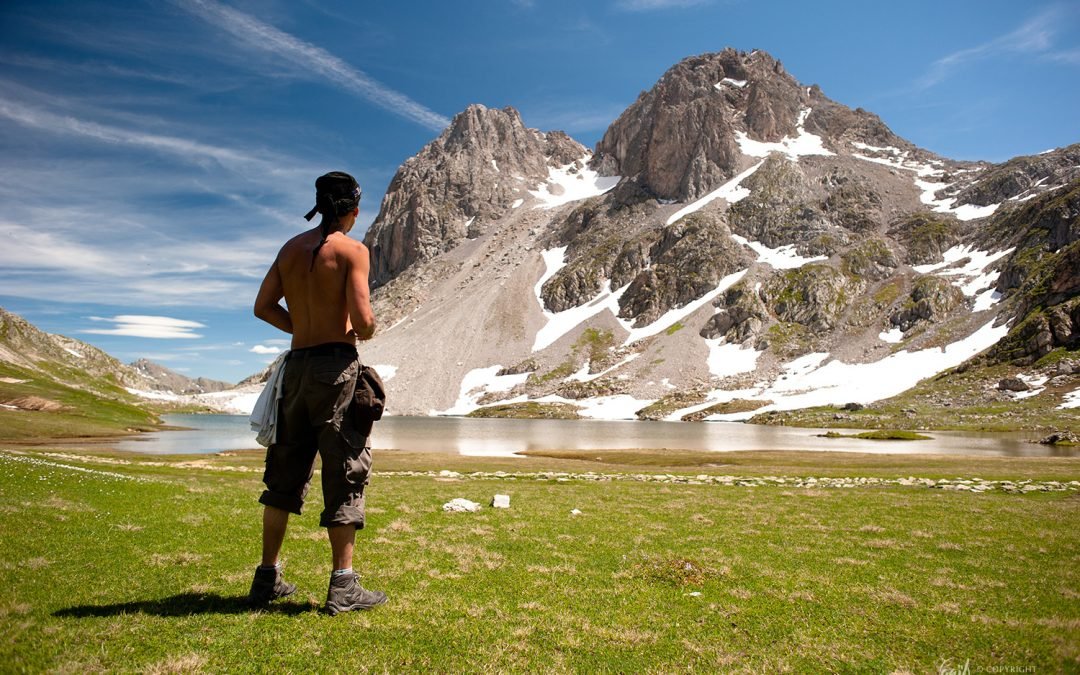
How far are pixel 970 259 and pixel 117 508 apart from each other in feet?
798

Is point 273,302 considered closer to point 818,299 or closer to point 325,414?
point 325,414

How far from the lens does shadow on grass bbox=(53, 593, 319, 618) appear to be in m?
6.28

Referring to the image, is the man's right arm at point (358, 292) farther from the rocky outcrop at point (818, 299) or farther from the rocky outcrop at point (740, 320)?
the rocky outcrop at point (818, 299)

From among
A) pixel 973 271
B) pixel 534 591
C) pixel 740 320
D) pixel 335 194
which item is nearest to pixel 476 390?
pixel 740 320

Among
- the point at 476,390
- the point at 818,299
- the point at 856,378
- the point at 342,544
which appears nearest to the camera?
the point at 342,544

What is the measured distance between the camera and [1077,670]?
5891 mm

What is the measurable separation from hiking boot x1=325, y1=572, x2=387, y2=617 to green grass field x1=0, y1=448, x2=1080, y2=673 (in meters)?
0.21

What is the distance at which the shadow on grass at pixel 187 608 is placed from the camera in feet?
20.6

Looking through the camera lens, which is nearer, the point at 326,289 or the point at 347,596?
the point at 347,596

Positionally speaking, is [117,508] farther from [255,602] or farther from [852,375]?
[852,375]

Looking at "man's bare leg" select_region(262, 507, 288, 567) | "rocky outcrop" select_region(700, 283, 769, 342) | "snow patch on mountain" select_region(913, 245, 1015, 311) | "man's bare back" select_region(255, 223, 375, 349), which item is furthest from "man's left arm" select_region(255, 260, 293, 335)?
"snow patch on mountain" select_region(913, 245, 1015, 311)

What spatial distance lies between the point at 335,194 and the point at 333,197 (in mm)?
77

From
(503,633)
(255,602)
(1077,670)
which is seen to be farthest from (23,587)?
(1077,670)

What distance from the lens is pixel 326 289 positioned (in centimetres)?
730
